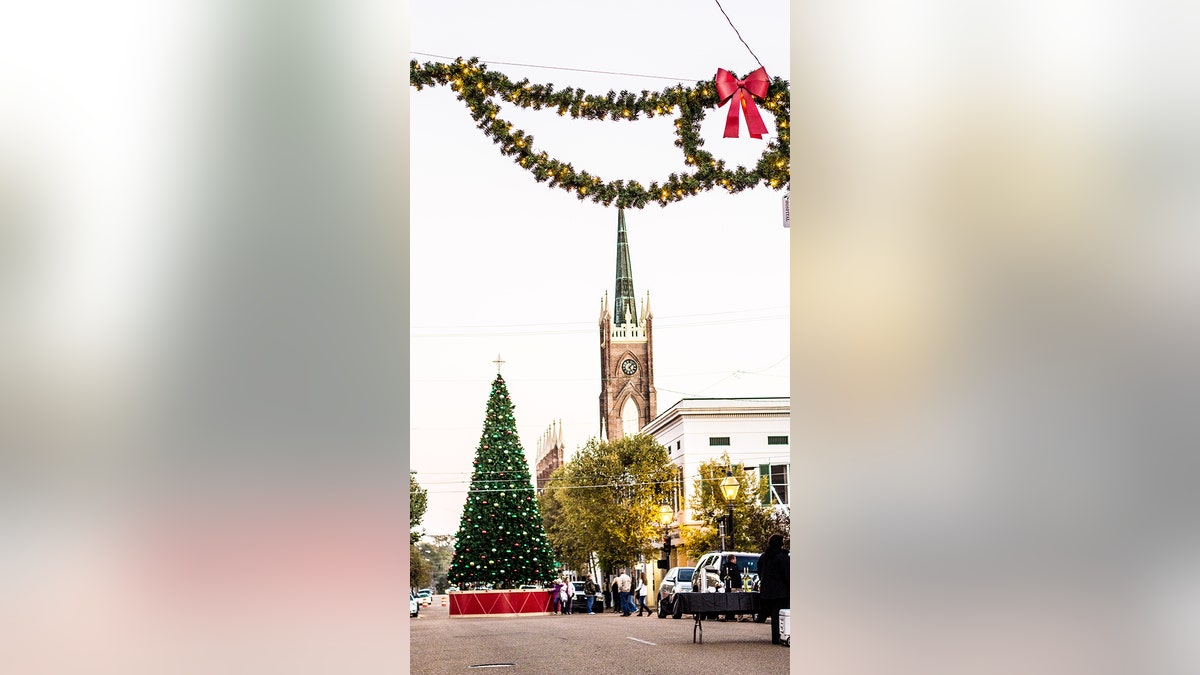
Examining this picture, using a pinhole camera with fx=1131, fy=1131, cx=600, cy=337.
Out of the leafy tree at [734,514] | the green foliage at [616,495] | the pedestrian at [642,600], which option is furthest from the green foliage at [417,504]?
the pedestrian at [642,600]

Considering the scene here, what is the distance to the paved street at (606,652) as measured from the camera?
10.5m

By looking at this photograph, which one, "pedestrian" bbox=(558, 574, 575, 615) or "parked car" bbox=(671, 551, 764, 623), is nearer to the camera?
"parked car" bbox=(671, 551, 764, 623)

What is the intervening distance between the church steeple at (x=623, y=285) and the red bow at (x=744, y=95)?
83.6 m

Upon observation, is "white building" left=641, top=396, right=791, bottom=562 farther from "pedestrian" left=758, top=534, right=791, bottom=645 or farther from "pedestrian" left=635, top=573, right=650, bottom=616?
"pedestrian" left=758, top=534, right=791, bottom=645

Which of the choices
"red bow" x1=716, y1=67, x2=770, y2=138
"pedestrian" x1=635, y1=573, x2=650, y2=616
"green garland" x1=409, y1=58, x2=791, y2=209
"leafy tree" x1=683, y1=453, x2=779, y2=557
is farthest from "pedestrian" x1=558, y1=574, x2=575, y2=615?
"red bow" x1=716, y1=67, x2=770, y2=138

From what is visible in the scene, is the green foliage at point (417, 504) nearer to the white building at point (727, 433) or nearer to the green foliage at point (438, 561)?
the white building at point (727, 433)

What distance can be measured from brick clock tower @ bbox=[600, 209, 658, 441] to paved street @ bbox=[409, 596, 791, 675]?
221ft

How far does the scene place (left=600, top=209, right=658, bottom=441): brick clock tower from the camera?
284ft

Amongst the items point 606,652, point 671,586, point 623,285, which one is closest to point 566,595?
point 671,586

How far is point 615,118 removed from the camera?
23.1 ft

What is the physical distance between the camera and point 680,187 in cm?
792

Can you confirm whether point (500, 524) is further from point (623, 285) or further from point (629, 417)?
point (623, 285)
